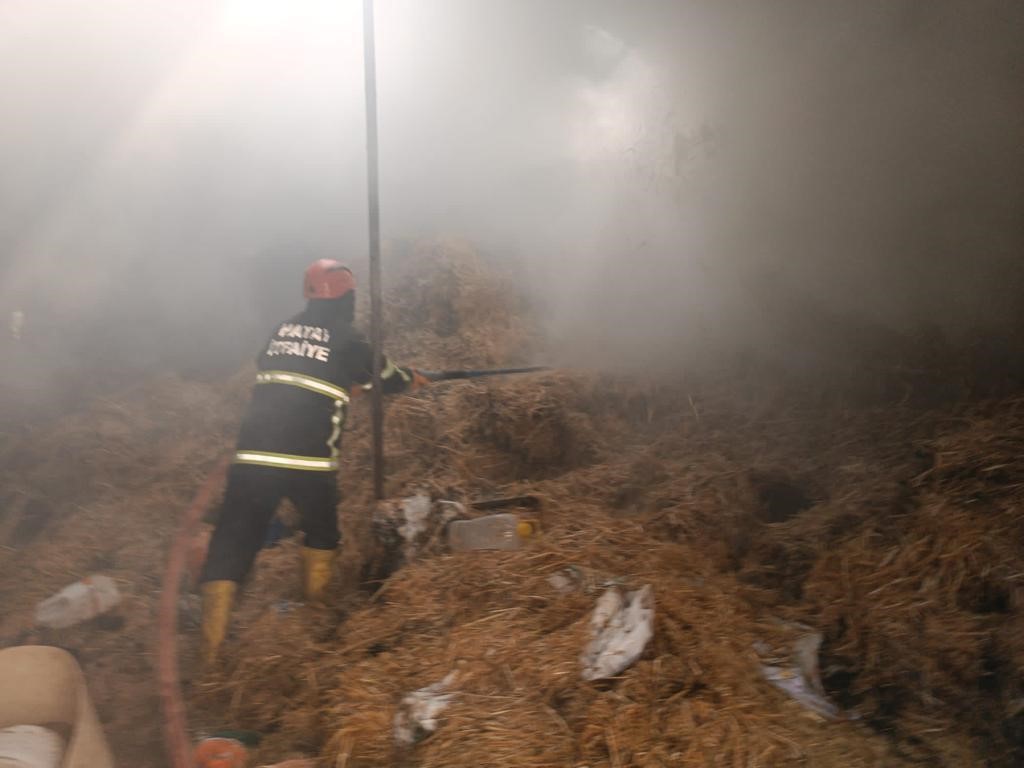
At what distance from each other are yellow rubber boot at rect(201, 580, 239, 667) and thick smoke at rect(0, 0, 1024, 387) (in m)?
2.07

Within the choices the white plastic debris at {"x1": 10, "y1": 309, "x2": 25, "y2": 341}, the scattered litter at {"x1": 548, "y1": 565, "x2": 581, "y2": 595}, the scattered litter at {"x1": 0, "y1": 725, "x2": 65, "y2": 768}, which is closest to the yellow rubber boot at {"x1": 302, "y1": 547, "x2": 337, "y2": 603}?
the scattered litter at {"x1": 0, "y1": 725, "x2": 65, "y2": 768}

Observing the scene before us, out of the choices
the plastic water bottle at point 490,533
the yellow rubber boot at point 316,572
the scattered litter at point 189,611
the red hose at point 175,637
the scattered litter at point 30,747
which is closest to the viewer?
the scattered litter at point 30,747

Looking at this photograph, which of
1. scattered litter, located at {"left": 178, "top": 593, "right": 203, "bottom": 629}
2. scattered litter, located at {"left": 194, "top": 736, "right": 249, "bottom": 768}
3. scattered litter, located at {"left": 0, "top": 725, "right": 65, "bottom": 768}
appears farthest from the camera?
scattered litter, located at {"left": 178, "top": 593, "right": 203, "bottom": 629}

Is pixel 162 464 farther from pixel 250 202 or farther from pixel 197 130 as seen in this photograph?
pixel 197 130

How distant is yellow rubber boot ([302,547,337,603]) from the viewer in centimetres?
315

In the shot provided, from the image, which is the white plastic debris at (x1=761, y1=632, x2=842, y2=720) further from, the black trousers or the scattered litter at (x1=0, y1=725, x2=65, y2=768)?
the scattered litter at (x1=0, y1=725, x2=65, y2=768)

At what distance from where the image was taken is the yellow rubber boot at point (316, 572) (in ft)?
10.3

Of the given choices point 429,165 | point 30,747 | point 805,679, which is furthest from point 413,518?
point 429,165

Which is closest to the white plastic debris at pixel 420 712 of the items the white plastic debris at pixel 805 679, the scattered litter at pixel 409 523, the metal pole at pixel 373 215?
the scattered litter at pixel 409 523

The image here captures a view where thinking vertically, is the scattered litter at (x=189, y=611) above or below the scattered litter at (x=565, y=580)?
below

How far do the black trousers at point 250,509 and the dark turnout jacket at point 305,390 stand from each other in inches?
1.9

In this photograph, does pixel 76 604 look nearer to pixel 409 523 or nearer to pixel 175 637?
pixel 175 637

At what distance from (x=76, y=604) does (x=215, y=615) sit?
2.98ft

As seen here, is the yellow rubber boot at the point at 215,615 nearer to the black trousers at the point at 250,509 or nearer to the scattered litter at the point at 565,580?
the black trousers at the point at 250,509
